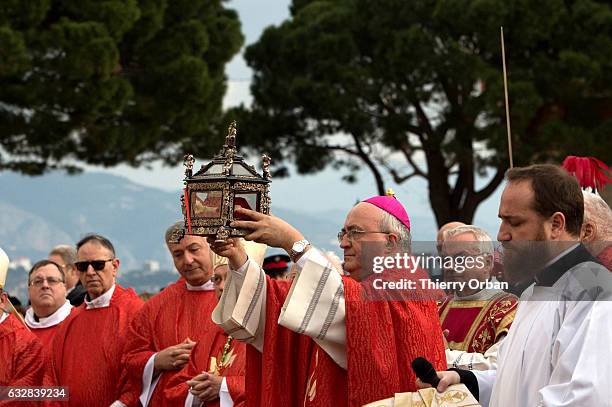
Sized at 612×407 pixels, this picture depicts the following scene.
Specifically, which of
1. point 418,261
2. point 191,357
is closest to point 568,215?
point 418,261

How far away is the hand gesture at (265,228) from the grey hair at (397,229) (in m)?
0.52

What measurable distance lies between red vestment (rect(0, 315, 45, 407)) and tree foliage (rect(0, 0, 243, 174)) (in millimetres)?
13231

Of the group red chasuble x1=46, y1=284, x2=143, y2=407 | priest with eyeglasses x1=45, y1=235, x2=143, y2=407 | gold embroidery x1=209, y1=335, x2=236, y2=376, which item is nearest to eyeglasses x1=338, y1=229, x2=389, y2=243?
gold embroidery x1=209, y1=335, x2=236, y2=376

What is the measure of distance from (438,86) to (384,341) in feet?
73.6

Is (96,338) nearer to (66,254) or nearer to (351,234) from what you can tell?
(66,254)

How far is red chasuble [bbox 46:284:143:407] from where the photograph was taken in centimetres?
764

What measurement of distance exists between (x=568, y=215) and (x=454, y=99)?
23.2m

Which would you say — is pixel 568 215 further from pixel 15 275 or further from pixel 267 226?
pixel 15 275

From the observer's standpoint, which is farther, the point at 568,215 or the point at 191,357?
the point at 191,357

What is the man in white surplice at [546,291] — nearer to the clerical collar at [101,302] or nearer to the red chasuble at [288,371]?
the red chasuble at [288,371]

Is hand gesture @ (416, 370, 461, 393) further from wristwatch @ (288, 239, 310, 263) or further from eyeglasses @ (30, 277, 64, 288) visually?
eyeglasses @ (30, 277, 64, 288)

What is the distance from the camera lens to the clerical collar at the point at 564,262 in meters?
3.70

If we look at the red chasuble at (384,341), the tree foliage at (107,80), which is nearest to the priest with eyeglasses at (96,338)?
the red chasuble at (384,341)

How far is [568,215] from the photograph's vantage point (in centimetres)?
374
